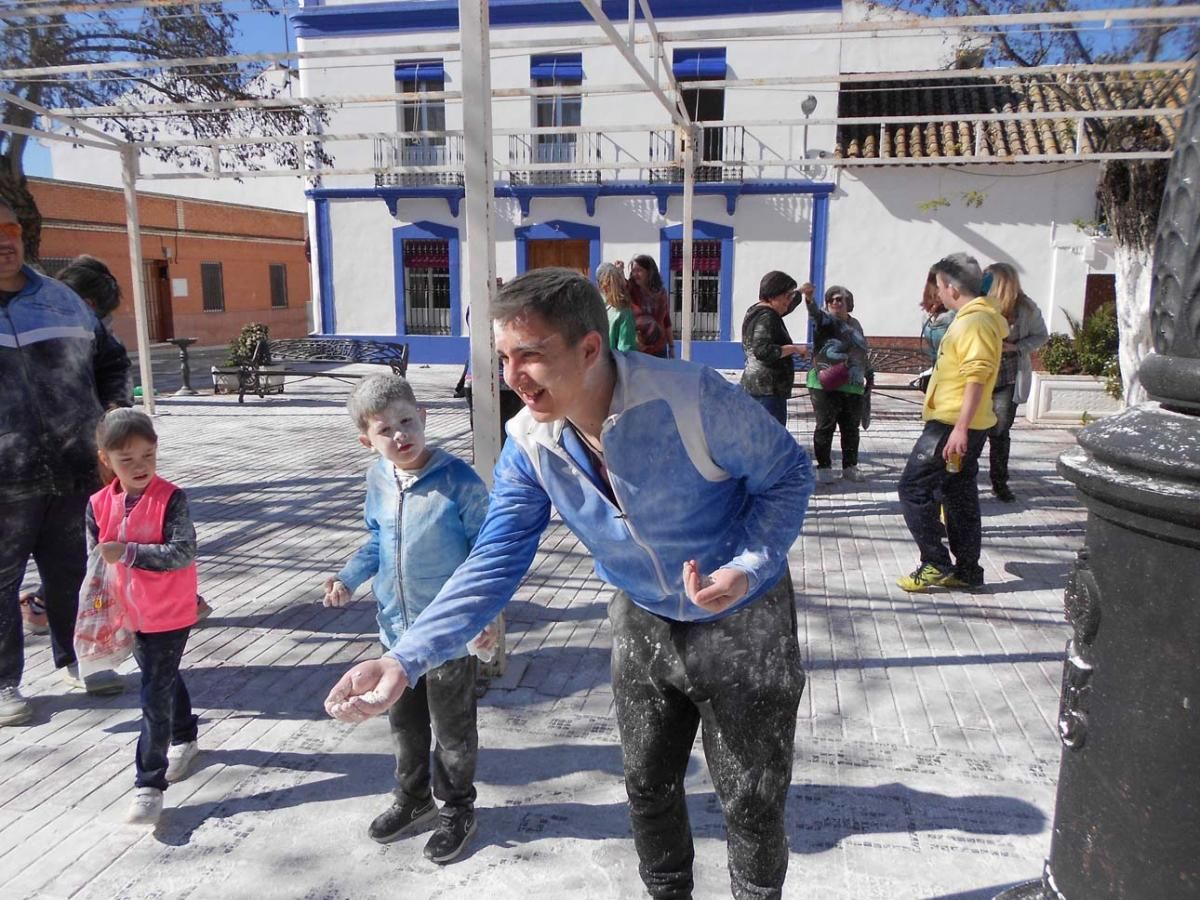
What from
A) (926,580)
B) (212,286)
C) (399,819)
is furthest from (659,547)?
(212,286)

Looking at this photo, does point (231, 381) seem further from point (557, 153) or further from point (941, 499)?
point (941, 499)

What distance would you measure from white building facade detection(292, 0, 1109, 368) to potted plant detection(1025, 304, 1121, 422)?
5492mm

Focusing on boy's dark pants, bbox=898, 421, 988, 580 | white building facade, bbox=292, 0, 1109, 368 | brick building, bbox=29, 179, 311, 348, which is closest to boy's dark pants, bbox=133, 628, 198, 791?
boy's dark pants, bbox=898, 421, 988, 580

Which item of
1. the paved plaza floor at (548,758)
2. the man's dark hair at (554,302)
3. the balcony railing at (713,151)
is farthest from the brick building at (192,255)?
the man's dark hair at (554,302)

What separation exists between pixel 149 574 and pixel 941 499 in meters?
3.92

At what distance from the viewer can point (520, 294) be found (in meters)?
1.75

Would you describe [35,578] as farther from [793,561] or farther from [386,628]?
[793,561]

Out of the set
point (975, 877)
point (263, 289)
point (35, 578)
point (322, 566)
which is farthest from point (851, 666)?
point (263, 289)

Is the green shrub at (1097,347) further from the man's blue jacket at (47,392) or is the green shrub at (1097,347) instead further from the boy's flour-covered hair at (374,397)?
the man's blue jacket at (47,392)

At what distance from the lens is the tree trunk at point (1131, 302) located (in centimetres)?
994

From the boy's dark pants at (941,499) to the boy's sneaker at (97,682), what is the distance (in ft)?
12.9

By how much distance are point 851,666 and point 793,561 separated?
5.19ft

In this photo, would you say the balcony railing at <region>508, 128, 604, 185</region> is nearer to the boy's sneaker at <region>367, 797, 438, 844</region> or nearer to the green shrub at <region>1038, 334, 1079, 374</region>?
the green shrub at <region>1038, 334, 1079, 374</region>

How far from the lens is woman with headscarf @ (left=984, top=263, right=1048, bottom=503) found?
5770mm
